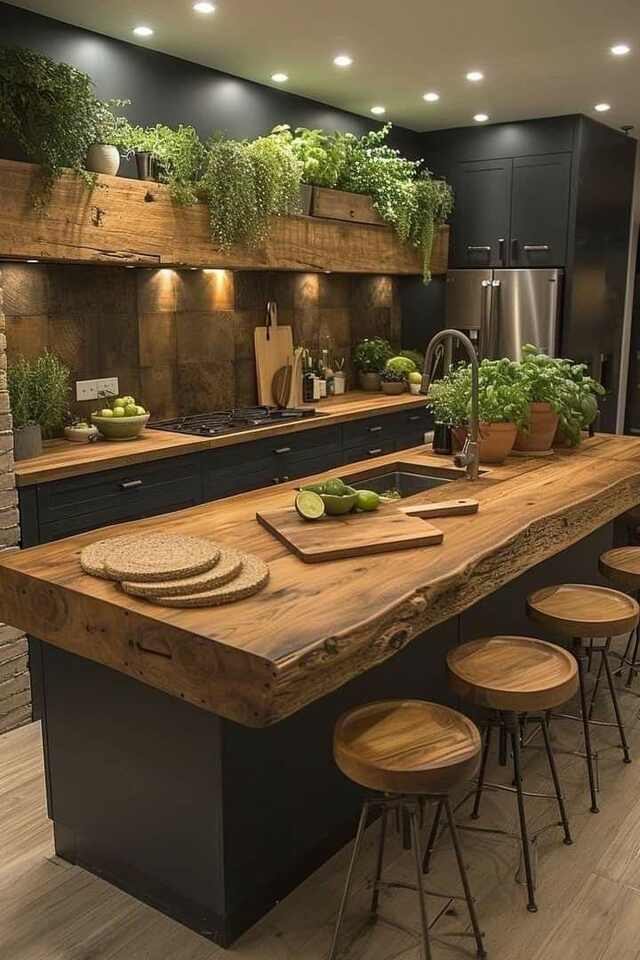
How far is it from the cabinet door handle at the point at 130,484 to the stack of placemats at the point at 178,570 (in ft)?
5.08

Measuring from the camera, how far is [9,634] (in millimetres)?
3453

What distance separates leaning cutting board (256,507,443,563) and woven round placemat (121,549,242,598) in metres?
0.31

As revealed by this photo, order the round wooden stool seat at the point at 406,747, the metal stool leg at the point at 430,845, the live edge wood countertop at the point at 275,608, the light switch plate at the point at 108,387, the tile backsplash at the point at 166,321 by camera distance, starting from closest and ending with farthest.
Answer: the live edge wood countertop at the point at 275,608 → the round wooden stool seat at the point at 406,747 → the metal stool leg at the point at 430,845 → the tile backsplash at the point at 166,321 → the light switch plate at the point at 108,387

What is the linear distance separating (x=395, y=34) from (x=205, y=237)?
4.32ft

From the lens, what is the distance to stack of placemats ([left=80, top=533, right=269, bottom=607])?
6.77 ft

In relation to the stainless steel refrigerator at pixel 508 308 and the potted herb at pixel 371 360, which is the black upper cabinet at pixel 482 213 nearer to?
the stainless steel refrigerator at pixel 508 308

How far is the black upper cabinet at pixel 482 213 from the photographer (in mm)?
6211

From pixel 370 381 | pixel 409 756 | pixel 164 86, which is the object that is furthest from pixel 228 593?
pixel 370 381

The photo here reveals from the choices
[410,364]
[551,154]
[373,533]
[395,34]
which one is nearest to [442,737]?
[373,533]

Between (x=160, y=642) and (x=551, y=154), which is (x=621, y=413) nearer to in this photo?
(x=551, y=154)

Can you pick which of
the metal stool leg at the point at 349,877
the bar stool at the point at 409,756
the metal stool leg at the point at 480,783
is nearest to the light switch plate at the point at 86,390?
the metal stool leg at the point at 480,783

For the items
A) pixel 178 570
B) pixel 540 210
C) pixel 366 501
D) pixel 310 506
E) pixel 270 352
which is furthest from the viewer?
pixel 540 210

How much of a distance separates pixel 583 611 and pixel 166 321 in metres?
2.93

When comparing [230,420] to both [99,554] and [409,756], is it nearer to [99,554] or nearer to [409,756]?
[99,554]
